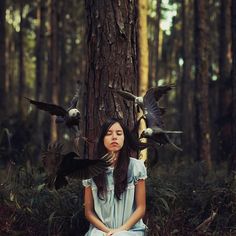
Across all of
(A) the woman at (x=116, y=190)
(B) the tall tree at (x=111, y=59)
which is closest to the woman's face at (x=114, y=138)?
(A) the woman at (x=116, y=190)

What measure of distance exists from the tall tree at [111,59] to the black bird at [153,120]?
1.14ft

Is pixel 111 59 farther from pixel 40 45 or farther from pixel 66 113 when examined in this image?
pixel 40 45

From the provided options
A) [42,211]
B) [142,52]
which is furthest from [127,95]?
[142,52]

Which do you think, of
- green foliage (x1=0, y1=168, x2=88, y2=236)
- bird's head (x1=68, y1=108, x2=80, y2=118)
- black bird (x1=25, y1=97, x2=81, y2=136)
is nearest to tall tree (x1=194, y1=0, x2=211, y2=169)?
green foliage (x1=0, y1=168, x2=88, y2=236)

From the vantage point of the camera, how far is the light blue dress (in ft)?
14.9

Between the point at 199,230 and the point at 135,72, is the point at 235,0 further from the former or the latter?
the point at 199,230

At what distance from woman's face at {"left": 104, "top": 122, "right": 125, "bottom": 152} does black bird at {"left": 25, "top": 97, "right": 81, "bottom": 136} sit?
734 millimetres

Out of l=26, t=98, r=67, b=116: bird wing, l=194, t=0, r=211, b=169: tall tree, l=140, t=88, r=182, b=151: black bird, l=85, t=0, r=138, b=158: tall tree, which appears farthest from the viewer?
l=194, t=0, r=211, b=169: tall tree

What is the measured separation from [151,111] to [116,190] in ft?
3.72

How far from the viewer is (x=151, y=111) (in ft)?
17.6

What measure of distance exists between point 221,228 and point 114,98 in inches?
74.4

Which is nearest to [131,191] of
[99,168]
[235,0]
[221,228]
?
[99,168]

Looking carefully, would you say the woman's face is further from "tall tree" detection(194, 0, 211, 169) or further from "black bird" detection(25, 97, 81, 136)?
"tall tree" detection(194, 0, 211, 169)

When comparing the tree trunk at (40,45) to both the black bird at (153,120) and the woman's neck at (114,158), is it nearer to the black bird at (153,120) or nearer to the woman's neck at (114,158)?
the black bird at (153,120)
